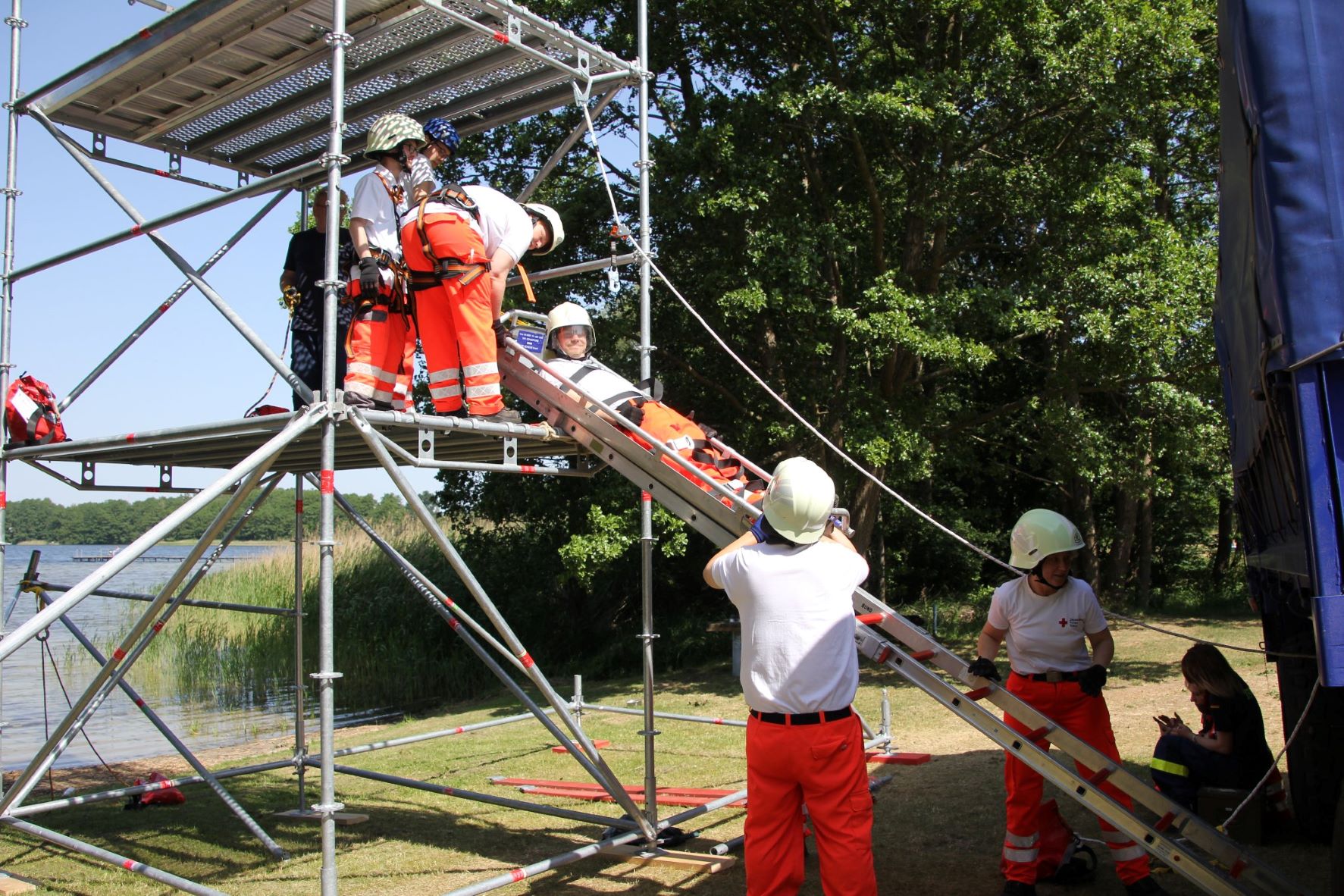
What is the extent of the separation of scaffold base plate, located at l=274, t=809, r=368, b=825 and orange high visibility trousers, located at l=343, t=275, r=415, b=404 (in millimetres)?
3396

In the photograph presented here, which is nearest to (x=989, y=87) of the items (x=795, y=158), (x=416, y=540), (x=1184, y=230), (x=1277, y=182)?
(x=795, y=158)

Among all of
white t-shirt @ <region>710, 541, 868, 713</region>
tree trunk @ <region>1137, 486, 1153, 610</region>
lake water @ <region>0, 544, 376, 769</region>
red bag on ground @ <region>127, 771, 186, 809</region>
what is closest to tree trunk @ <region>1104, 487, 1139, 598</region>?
tree trunk @ <region>1137, 486, 1153, 610</region>

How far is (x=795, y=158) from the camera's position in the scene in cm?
1483

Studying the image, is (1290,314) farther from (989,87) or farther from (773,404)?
(773,404)

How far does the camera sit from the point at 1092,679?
5.25 m

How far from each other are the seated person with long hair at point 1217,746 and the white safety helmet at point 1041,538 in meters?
1.14

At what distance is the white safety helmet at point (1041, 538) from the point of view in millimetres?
5363

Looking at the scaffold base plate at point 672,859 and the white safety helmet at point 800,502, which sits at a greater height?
the white safety helmet at point 800,502

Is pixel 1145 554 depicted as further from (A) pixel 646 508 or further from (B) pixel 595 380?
(B) pixel 595 380

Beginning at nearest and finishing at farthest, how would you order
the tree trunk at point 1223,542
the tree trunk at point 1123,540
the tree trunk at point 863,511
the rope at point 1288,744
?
the rope at point 1288,744
the tree trunk at point 863,511
the tree trunk at point 1123,540
the tree trunk at point 1223,542

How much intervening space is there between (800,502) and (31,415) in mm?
5360

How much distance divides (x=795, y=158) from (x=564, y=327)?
28.8 feet

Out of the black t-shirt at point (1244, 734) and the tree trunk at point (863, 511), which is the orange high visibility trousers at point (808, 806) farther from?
the tree trunk at point (863, 511)

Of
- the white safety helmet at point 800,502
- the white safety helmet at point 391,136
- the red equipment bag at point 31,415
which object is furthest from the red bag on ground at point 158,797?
the white safety helmet at point 800,502
